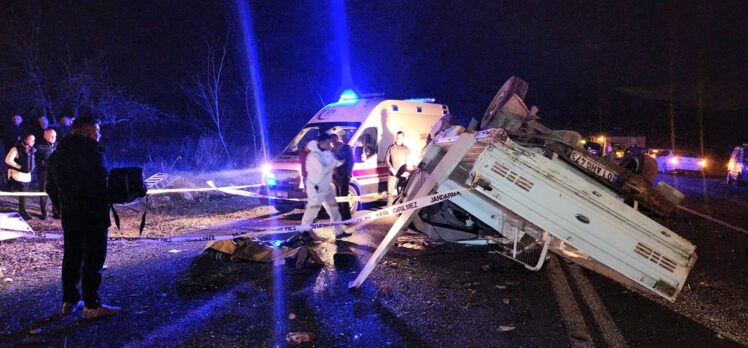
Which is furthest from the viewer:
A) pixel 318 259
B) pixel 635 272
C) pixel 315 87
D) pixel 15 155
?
pixel 315 87

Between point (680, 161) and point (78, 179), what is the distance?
26.4 metres

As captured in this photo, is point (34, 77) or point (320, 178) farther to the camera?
point (34, 77)

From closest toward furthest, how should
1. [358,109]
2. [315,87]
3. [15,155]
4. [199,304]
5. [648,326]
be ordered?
[648,326], [199,304], [15,155], [358,109], [315,87]

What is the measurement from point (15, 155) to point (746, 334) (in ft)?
34.4

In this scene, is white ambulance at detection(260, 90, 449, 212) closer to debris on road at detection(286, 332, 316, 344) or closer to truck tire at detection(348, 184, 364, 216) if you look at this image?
truck tire at detection(348, 184, 364, 216)

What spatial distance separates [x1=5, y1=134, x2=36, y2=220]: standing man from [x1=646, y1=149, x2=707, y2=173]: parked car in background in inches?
973

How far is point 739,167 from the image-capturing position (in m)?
16.2

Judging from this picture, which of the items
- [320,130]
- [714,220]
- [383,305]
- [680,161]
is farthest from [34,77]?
[680,161]

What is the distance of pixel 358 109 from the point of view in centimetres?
952

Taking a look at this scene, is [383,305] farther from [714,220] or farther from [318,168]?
[714,220]

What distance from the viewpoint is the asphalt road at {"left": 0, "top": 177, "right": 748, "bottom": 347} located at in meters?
3.64

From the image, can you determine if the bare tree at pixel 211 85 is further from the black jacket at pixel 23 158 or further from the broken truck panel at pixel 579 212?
the broken truck panel at pixel 579 212

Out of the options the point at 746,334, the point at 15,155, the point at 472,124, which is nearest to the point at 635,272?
the point at 746,334

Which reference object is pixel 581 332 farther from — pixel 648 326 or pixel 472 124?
pixel 472 124
